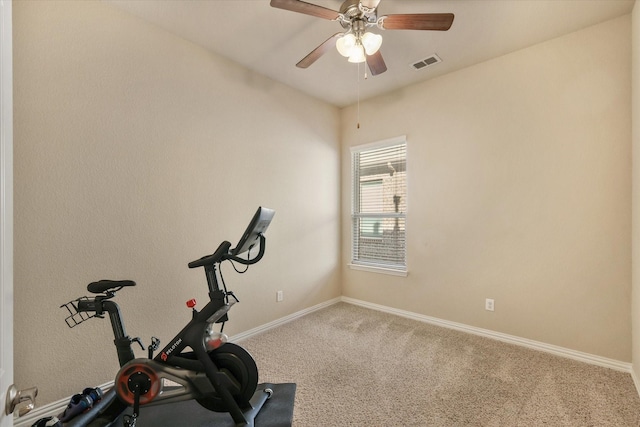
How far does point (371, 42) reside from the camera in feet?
6.48

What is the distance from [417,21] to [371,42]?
1.00 ft

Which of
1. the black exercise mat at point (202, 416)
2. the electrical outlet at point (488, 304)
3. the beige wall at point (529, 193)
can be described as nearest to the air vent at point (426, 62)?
the beige wall at point (529, 193)

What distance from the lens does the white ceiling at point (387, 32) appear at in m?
2.16

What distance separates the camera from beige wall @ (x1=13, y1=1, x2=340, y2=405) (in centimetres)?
181

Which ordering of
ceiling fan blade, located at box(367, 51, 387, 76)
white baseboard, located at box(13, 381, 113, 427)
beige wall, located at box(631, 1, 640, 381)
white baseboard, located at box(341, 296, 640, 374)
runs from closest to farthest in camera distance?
1. white baseboard, located at box(13, 381, 113, 427)
2. beige wall, located at box(631, 1, 640, 381)
3. ceiling fan blade, located at box(367, 51, 387, 76)
4. white baseboard, located at box(341, 296, 640, 374)

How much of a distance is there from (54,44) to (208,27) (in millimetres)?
1050

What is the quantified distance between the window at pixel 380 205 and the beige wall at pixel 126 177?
118 centimetres

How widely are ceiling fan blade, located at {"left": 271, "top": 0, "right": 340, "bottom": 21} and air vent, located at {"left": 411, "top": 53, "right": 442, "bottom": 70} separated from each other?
136 cm

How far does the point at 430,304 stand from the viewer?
333 cm

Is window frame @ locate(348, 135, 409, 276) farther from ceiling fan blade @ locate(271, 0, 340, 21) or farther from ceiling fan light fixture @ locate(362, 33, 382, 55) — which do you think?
ceiling fan blade @ locate(271, 0, 340, 21)

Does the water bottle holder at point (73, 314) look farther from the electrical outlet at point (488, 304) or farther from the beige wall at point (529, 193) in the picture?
the electrical outlet at point (488, 304)

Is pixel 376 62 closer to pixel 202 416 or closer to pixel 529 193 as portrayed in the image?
pixel 529 193

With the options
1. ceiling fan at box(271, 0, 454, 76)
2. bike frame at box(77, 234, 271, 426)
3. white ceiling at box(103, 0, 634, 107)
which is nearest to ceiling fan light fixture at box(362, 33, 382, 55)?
ceiling fan at box(271, 0, 454, 76)

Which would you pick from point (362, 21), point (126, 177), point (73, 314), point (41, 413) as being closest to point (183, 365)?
point (73, 314)
